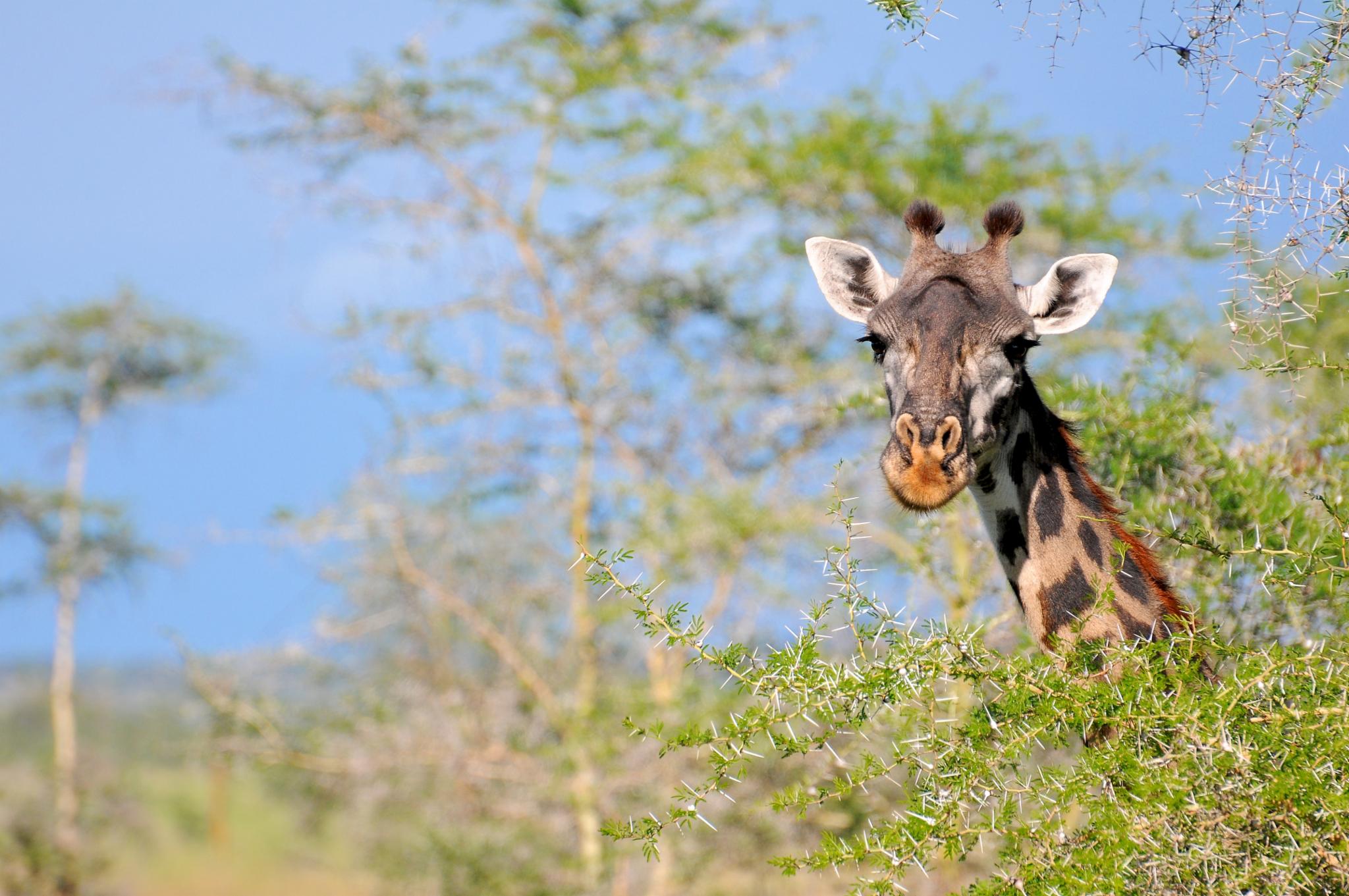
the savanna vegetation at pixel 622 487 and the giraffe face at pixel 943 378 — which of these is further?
the savanna vegetation at pixel 622 487

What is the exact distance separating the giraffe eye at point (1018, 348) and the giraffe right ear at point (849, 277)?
0.79 m

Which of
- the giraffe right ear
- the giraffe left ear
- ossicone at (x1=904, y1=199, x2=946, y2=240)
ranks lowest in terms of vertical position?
the giraffe left ear

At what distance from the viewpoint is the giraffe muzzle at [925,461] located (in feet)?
11.9

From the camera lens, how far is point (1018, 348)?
404 centimetres

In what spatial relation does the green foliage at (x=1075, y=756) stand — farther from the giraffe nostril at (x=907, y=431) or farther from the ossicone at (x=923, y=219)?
the ossicone at (x=923, y=219)

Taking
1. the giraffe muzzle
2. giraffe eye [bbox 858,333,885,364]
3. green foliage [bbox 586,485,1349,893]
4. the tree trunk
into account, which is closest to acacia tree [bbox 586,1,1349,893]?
green foliage [bbox 586,485,1349,893]

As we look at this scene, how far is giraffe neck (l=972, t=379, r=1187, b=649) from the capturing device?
12.9 feet

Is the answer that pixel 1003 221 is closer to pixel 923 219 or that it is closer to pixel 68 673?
pixel 923 219

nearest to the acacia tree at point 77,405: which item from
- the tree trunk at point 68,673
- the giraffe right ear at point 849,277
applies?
the tree trunk at point 68,673

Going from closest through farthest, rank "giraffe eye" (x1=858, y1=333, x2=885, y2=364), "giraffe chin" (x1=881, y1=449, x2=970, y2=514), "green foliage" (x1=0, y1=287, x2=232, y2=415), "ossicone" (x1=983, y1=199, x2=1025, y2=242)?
"giraffe chin" (x1=881, y1=449, x2=970, y2=514), "giraffe eye" (x1=858, y1=333, x2=885, y2=364), "ossicone" (x1=983, y1=199, x2=1025, y2=242), "green foliage" (x1=0, y1=287, x2=232, y2=415)

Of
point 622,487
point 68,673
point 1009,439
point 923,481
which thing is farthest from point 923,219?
point 68,673

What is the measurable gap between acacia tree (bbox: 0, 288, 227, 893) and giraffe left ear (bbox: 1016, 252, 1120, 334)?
52.3 ft

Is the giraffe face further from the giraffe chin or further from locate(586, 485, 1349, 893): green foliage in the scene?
locate(586, 485, 1349, 893): green foliage

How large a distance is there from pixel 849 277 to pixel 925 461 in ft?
4.54
